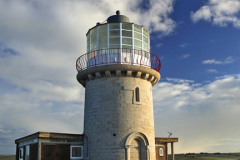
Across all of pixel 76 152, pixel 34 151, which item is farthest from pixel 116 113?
pixel 34 151

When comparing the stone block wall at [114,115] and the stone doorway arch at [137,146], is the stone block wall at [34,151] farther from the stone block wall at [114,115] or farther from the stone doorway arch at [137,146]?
the stone doorway arch at [137,146]

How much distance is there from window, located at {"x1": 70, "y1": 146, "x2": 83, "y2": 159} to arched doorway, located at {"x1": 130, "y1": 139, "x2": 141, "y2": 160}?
303 centimetres

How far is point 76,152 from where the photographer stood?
1455cm

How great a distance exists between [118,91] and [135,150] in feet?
11.1

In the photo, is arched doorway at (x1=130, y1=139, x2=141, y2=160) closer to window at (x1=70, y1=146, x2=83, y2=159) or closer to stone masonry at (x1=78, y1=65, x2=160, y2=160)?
stone masonry at (x1=78, y1=65, x2=160, y2=160)

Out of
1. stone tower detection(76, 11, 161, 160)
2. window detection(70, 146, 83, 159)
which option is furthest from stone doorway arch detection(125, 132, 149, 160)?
window detection(70, 146, 83, 159)

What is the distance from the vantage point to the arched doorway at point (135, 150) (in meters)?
13.8

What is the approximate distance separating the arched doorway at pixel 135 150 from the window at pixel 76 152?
3035 mm

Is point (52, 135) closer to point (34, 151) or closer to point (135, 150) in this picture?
point (34, 151)

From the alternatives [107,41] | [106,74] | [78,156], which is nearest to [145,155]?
[78,156]

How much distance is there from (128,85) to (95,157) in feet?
14.4

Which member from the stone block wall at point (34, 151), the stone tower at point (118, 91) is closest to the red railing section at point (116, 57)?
the stone tower at point (118, 91)

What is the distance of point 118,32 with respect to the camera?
1529 centimetres

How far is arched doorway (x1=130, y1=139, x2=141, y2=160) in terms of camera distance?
13.8 meters
